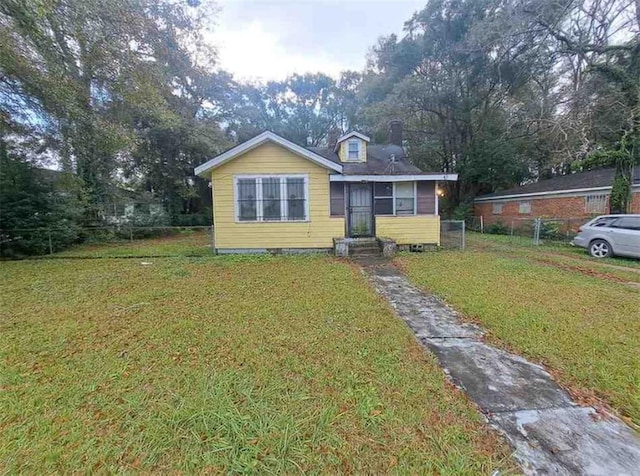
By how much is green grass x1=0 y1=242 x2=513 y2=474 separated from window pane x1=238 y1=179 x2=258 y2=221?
4.89m

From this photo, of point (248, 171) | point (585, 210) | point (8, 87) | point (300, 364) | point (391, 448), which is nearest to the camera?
point (391, 448)

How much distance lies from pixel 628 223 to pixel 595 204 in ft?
22.8

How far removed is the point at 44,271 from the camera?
7398 millimetres

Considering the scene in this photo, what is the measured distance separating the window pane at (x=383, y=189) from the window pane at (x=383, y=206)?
0.17 meters

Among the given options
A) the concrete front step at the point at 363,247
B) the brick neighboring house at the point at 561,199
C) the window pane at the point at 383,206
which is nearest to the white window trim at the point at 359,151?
the window pane at the point at 383,206

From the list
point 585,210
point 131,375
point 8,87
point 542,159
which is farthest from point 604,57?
point 8,87

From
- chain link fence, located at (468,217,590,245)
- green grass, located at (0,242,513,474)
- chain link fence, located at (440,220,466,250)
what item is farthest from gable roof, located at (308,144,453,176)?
green grass, located at (0,242,513,474)

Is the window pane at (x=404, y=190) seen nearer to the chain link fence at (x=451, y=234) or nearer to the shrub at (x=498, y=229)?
the chain link fence at (x=451, y=234)

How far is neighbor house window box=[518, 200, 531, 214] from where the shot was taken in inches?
679

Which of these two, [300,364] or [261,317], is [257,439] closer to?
[300,364]

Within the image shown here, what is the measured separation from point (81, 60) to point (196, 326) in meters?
8.34

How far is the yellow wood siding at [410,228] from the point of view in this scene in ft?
32.7

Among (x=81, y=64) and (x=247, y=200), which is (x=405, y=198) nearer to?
(x=247, y=200)

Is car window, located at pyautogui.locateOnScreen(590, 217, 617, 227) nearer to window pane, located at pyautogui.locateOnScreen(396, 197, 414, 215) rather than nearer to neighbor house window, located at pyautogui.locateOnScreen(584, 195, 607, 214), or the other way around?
Answer: window pane, located at pyautogui.locateOnScreen(396, 197, 414, 215)
